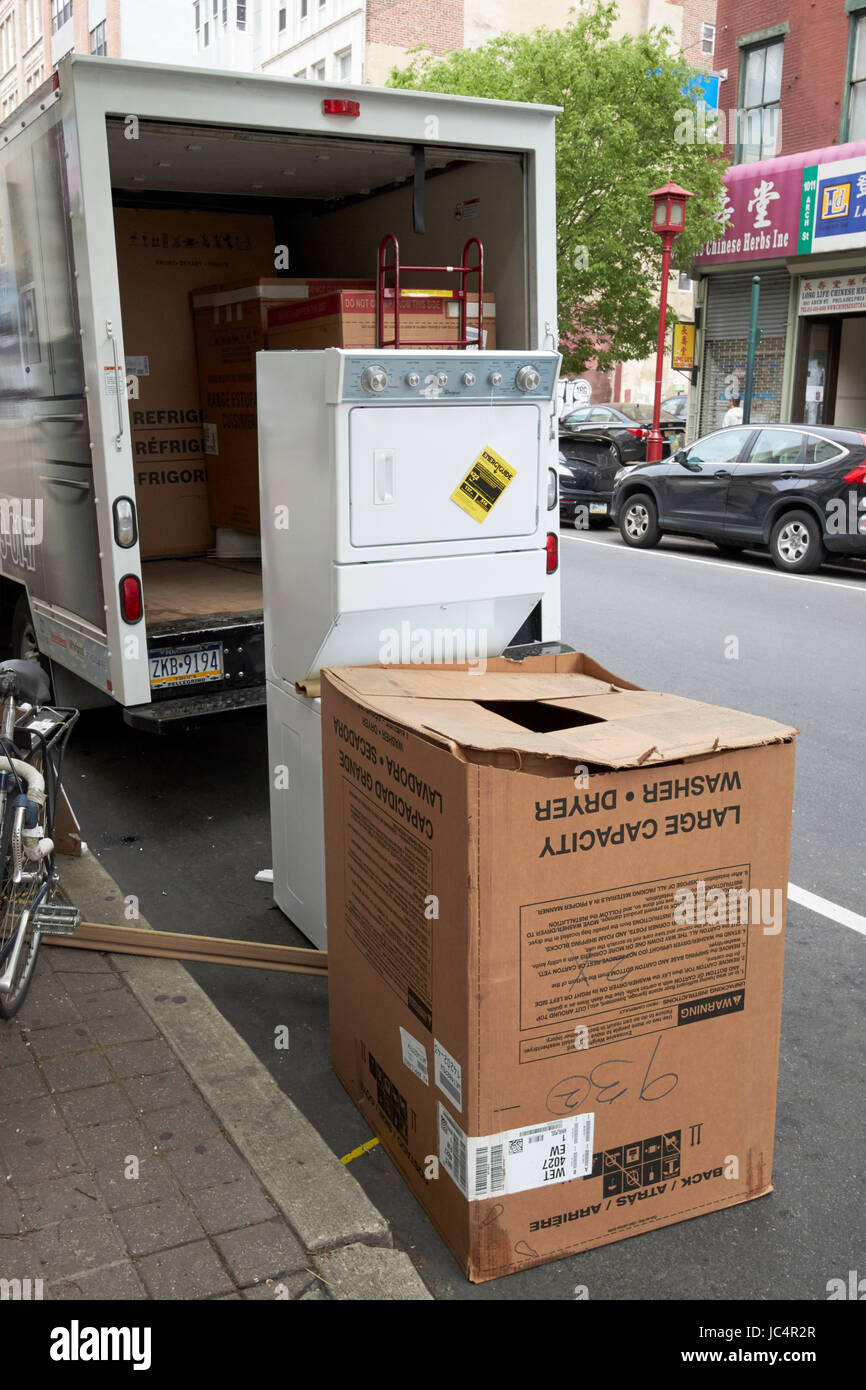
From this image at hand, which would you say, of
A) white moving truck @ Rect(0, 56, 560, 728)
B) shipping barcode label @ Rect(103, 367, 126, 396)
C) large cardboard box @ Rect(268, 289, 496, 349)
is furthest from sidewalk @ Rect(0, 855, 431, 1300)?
large cardboard box @ Rect(268, 289, 496, 349)

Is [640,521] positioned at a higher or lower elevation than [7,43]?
lower

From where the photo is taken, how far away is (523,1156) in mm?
2766

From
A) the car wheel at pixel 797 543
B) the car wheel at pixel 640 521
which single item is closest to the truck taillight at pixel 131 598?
the car wheel at pixel 797 543

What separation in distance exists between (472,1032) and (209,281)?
256 inches

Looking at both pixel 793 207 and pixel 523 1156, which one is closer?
pixel 523 1156

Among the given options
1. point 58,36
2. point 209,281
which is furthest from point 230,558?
point 58,36

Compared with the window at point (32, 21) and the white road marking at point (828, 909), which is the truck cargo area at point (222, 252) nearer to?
the white road marking at point (828, 909)

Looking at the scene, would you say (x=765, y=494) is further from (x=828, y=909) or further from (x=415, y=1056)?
(x=415, y=1056)

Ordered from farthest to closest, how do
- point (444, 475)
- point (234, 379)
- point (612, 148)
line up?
point (612, 148), point (234, 379), point (444, 475)

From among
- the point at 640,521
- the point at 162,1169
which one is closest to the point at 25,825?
the point at 162,1169

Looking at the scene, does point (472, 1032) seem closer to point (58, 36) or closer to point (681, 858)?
point (681, 858)

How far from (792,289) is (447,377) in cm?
2202

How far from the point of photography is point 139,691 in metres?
5.26

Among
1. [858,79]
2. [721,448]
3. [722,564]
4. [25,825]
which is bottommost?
[722,564]
